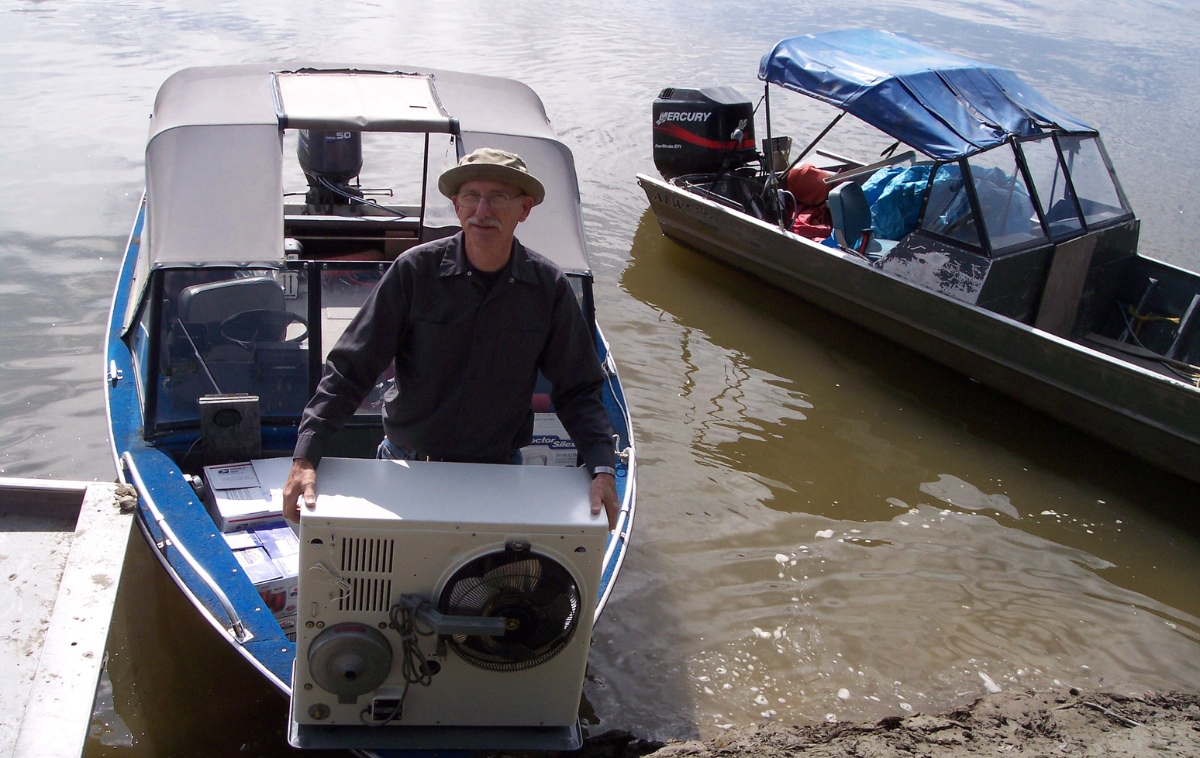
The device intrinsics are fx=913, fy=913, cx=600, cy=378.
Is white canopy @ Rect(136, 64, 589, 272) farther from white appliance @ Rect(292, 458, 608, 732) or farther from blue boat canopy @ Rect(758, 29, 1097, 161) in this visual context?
blue boat canopy @ Rect(758, 29, 1097, 161)

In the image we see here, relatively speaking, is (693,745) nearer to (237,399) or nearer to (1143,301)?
(237,399)

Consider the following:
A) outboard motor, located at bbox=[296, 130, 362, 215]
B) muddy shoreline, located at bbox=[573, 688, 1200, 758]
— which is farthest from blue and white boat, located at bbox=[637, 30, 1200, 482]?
outboard motor, located at bbox=[296, 130, 362, 215]

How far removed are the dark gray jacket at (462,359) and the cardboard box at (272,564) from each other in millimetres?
873

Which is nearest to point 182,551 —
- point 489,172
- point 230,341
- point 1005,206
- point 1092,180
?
point 230,341

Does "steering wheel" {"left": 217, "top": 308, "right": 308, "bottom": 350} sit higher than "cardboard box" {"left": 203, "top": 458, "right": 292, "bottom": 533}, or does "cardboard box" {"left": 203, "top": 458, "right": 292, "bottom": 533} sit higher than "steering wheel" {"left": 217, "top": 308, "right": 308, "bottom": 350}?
"steering wheel" {"left": 217, "top": 308, "right": 308, "bottom": 350}

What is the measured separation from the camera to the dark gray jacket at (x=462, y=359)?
2.59m

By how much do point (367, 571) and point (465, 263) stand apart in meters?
0.90

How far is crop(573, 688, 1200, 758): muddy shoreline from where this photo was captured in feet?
11.5

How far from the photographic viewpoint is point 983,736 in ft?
12.0

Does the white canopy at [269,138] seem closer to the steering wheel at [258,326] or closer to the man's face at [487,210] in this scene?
the steering wheel at [258,326]

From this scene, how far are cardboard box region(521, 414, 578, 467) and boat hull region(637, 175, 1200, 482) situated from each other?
147 inches

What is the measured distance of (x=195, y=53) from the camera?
13477 millimetres

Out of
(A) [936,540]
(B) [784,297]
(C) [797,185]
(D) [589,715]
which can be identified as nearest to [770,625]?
(D) [589,715]

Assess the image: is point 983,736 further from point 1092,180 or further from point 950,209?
point 1092,180
